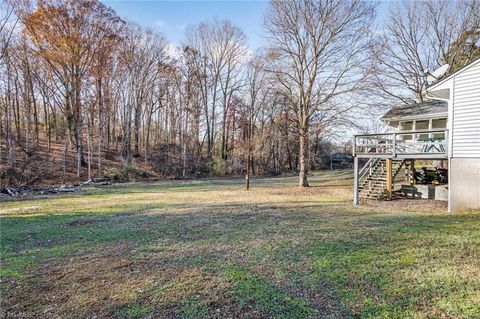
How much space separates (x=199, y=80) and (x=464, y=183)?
27040 mm

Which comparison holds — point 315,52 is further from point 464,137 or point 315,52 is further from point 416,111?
point 464,137

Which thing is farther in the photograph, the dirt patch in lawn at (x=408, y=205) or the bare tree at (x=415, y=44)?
the bare tree at (x=415, y=44)

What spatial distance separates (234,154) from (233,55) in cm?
1220

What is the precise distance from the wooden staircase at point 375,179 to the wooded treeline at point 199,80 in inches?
110

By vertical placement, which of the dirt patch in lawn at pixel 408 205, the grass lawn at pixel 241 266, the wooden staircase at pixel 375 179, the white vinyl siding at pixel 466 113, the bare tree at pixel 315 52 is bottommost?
the dirt patch in lawn at pixel 408 205

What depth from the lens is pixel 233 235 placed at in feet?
21.1

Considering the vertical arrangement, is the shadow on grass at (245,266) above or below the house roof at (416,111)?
below

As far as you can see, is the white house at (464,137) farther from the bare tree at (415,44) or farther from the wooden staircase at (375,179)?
the bare tree at (415,44)

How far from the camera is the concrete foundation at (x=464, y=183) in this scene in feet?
28.5

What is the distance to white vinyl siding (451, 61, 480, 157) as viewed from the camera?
872 centimetres

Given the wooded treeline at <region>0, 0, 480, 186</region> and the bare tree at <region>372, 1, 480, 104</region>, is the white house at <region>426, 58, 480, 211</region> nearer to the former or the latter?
the wooded treeline at <region>0, 0, 480, 186</region>

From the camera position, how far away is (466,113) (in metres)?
8.96

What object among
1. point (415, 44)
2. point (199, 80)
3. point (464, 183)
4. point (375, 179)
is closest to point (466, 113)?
point (464, 183)

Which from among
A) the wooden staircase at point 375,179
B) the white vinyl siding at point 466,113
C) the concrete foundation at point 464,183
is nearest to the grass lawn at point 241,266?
the concrete foundation at point 464,183
